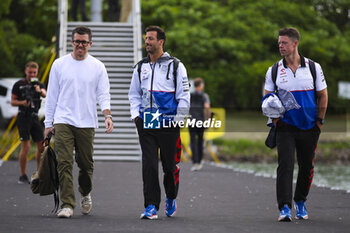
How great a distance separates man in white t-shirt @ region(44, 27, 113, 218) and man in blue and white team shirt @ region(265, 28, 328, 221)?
180 centimetres

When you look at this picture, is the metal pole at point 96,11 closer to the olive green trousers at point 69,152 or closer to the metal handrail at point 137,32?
the metal handrail at point 137,32

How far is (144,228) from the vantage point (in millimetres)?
8047

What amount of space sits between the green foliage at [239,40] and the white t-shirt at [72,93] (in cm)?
2773

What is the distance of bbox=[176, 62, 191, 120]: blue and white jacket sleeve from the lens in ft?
28.9

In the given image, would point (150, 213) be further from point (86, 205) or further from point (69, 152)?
point (69, 152)

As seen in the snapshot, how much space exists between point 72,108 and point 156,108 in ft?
2.89

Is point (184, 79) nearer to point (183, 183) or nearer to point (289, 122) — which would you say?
point (289, 122)

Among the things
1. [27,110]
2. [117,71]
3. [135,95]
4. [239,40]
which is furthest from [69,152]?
[239,40]

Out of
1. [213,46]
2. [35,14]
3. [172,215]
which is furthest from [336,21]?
[172,215]

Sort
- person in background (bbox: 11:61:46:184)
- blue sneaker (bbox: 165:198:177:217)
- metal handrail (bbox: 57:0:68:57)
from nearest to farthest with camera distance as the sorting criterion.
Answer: blue sneaker (bbox: 165:198:177:217), person in background (bbox: 11:61:46:184), metal handrail (bbox: 57:0:68:57)

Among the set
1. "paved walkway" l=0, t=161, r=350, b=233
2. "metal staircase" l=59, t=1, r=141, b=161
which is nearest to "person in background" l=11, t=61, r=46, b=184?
"paved walkway" l=0, t=161, r=350, b=233

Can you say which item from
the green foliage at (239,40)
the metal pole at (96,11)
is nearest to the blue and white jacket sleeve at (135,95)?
the metal pole at (96,11)

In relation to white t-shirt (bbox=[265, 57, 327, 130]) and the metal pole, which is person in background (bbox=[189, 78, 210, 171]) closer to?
white t-shirt (bbox=[265, 57, 327, 130])

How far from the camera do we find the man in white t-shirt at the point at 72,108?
8906 millimetres
